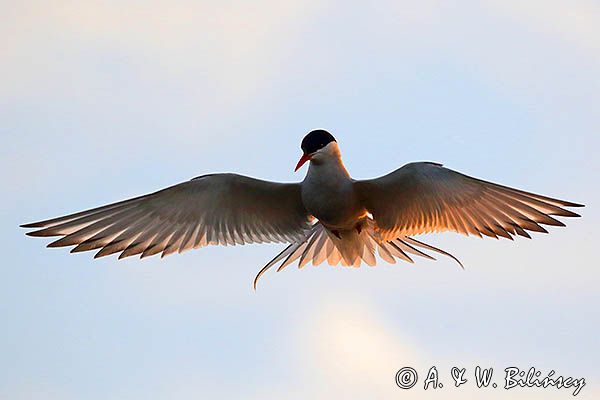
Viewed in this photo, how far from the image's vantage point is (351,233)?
26.2ft

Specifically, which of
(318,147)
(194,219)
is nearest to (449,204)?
(318,147)

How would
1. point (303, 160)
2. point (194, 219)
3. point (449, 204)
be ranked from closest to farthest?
1. point (303, 160)
2. point (449, 204)
3. point (194, 219)

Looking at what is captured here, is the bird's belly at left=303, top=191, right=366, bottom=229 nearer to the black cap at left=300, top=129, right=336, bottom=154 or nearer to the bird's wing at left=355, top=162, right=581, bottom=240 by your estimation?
the bird's wing at left=355, top=162, right=581, bottom=240

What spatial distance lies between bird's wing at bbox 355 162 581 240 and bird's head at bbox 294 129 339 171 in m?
0.37

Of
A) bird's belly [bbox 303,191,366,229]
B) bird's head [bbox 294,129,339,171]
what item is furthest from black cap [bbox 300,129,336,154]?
bird's belly [bbox 303,191,366,229]

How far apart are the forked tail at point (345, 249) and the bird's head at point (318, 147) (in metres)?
0.90

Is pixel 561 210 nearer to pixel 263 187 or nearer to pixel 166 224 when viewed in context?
pixel 263 187

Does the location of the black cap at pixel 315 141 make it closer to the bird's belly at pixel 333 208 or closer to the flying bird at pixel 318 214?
the flying bird at pixel 318 214

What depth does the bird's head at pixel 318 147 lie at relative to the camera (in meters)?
7.19

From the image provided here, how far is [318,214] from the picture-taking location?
7.46 m

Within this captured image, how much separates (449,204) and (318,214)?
3.53ft

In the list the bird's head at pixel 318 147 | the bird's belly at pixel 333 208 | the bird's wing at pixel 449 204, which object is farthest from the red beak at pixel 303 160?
the bird's wing at pixel 449 204

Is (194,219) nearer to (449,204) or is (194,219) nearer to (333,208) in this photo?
(333,208)

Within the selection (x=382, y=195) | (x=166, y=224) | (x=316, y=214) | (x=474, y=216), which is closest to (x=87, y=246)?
(x=166, y=224)
